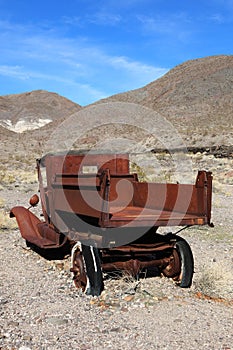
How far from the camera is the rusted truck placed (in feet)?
18.1

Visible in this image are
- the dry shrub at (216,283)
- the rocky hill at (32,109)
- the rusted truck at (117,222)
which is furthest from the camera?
the rocky hill at (32,109)

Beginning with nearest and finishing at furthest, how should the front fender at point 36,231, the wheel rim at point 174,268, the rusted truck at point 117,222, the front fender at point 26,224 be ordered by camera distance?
the rusted truck at point 117,222 < the wheel rim at point 174,268 < the front fender at point 36,231 < the front fender at point 26,224

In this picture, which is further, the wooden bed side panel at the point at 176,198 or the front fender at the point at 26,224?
the front fender at the point at 26,224

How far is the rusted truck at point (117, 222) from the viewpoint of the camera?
550 centimetres

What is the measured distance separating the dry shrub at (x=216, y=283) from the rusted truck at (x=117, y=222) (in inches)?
8.0

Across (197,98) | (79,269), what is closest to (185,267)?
(79,269)

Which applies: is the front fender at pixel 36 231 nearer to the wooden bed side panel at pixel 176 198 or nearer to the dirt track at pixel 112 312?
the dirt track at pixel 112 312

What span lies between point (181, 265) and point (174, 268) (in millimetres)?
136

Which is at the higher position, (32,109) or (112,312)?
(32,109)

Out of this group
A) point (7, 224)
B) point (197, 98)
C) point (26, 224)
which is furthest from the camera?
point (197, 98)

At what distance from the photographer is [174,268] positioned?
6.17 meters

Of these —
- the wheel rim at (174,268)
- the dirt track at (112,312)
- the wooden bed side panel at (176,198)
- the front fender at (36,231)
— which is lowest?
the dirt track at (112,312)

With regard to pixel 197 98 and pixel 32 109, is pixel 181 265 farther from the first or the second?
pixel 32 109

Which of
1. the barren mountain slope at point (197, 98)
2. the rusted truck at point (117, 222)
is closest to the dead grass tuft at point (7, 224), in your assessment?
the rusted truck at point (117, 222)
